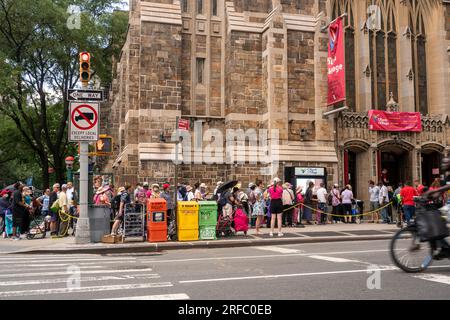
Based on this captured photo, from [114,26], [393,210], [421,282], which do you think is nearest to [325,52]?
[393,210]

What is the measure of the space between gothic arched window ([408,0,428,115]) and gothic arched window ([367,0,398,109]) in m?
1.05

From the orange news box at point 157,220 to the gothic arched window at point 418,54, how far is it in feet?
59.3

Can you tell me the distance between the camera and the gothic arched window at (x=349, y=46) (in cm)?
2522

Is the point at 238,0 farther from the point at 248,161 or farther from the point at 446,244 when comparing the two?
the point at 446,244

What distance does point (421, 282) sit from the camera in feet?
21.9

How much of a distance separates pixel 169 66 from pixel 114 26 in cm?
1218

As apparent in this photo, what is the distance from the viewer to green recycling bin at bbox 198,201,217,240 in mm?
14180

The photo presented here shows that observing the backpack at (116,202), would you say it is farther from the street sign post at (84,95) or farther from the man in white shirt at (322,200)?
the man in white shirt at (322,200)

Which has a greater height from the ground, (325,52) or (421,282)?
(325,52)

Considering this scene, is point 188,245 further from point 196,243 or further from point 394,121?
point 394,121

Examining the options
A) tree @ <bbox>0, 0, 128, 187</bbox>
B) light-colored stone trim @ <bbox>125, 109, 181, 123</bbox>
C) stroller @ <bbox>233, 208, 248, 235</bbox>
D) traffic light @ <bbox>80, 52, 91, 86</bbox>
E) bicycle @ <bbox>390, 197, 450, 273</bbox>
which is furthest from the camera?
tree @ <bbox>0, 0, 128, 187</bbox>

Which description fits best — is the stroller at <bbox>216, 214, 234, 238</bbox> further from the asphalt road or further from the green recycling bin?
the asphalt road

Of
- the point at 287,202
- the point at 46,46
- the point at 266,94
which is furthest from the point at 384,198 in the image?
the point at 46,46

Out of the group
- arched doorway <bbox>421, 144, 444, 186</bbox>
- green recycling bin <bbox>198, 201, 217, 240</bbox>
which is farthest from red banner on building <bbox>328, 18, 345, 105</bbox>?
green recycling bin <bbox>198, 201, 217, 240</bbox>
